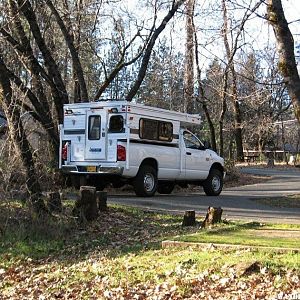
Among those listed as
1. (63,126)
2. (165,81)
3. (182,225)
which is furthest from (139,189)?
(165,81)

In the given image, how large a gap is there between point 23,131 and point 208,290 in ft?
22.2

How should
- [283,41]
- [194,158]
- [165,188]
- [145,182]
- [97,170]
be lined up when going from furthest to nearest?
1. [165,188]
2. [194,158]
3. [145,182]
4. [97,170]
5. [283,41]

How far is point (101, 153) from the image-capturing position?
16.9 meters

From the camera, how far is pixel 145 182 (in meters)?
17.3

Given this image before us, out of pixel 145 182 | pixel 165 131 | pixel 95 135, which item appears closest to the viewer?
pixel 95 135

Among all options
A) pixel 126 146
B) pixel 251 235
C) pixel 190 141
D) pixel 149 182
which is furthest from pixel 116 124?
pixel 251 235

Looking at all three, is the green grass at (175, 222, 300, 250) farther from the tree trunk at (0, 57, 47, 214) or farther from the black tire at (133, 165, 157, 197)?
the black tire at (133, 165, 157, 197)

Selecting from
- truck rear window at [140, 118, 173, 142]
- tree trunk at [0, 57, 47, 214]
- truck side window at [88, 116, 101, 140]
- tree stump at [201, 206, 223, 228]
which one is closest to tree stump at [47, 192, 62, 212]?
tree trunk at [0, 57, 47, 214]

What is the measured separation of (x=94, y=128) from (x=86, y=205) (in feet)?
17.5

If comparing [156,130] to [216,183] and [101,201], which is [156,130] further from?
[101,201]

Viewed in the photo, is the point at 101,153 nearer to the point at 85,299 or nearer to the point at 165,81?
the point at 85,299

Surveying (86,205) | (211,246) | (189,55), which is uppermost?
(189,55)

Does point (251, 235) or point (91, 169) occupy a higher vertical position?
point (91, 169)

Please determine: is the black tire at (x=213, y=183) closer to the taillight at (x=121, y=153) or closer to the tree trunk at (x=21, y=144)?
the taillight at (x=121, y=153)
